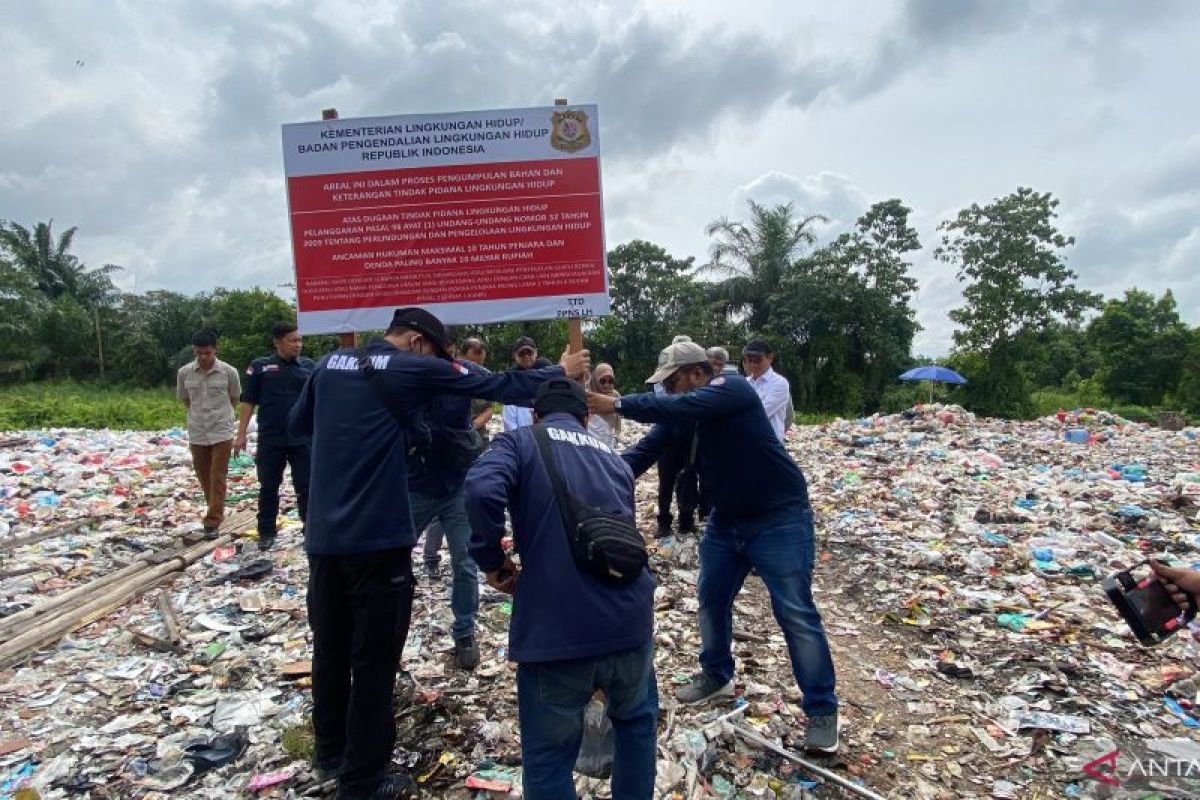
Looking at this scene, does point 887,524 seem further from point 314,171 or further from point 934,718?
point 314,171

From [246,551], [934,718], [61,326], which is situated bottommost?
[934,718]

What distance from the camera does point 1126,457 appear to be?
10117 mm

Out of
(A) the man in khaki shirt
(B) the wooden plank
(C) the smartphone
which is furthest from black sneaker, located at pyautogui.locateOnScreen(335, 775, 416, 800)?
(A) the man in khaki shirt

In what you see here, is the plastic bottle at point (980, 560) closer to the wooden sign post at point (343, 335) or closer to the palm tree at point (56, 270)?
the wooden sign post at point (343, 335)

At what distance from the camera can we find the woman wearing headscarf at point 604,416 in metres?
4.93

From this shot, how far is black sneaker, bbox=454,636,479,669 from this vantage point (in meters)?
3.61

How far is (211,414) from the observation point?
5.73 m

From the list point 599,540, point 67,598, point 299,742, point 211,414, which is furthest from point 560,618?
point 211,414

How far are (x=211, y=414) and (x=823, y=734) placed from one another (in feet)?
17.6

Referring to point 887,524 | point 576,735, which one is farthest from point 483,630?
point 887,524

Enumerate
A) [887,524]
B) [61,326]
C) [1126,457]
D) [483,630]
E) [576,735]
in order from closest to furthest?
[576,735] < [483,630] < [887,524] < [1126,457] < [61,326]

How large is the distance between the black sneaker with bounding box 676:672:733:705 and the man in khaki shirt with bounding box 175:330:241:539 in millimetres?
4548

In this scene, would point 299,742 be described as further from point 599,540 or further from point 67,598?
point 67,598

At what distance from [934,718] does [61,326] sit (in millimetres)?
35989
